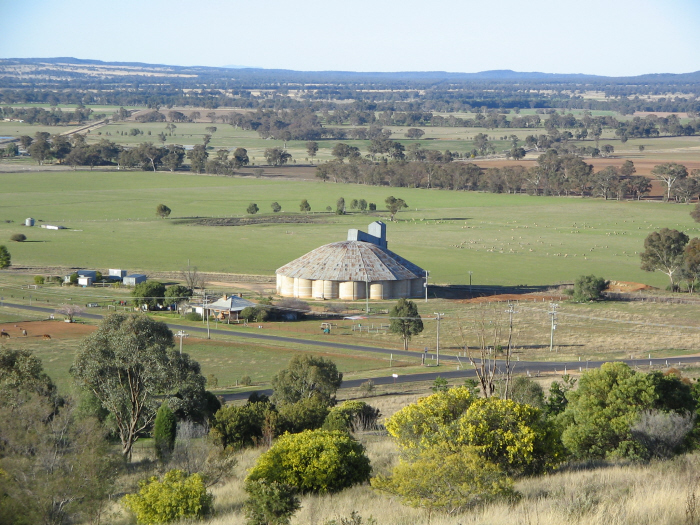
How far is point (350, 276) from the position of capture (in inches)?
2938

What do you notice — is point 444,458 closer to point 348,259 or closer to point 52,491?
point 52,491

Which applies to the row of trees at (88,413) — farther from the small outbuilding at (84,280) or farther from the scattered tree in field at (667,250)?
the scattered tree in field at (667,250)

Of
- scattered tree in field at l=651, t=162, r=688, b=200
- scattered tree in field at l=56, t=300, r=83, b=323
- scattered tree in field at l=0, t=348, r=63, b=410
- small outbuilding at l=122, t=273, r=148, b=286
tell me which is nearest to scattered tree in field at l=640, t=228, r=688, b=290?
small outbuilding at l=122, t=273, r=148, b=286

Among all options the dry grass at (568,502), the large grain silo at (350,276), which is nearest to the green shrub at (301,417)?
the dry grass at (568,502)

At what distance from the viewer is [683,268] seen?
3233 inches

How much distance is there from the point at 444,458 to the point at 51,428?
1017 cm

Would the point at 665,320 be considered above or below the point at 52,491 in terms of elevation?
below

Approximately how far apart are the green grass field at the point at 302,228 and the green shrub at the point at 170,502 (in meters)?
62.0

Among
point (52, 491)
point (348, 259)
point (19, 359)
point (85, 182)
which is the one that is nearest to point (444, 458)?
point (52, 491)

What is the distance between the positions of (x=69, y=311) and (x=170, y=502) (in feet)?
152

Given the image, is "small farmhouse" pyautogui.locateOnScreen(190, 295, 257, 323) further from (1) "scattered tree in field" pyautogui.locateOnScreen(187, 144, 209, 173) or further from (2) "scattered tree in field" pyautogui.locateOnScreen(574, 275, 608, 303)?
(1) "scattered tree in field" pyautogui.locateOnScreen(187, 144, 209, 173)

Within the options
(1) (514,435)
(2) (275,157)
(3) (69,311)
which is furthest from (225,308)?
(2) (275,157)

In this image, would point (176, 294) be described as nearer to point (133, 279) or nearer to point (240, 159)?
point (133, 279)

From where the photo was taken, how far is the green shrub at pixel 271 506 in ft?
55.7
